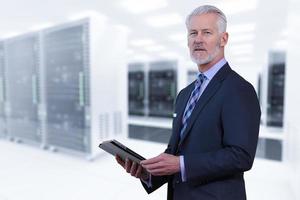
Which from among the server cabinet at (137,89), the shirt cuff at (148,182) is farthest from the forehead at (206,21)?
the server cabinet at (137,89)

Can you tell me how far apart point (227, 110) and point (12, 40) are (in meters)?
4.63

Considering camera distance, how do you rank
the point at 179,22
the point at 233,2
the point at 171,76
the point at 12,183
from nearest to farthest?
the point at 12,183 < the point at 233,2 < the point at 179,22 < the point at 171,76

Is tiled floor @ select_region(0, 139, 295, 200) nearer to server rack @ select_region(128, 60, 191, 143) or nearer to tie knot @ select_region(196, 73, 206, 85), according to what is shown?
tie knot @ select_region(196, 73, 206, 85)

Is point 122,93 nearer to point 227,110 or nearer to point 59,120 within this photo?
point 59,120

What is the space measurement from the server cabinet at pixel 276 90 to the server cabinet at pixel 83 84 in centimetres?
388

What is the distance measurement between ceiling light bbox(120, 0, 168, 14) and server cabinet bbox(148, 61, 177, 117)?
3800mm

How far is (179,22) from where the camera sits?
4770 millimetres

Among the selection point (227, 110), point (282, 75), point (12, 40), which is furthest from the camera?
point (282, 75)

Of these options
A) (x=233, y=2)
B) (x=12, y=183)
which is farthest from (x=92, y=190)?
(x=233, y=2)

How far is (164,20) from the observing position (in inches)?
182

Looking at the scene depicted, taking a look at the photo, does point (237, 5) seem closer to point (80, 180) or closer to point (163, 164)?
point (80, 180)

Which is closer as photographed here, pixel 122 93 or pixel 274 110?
pixel 122 93

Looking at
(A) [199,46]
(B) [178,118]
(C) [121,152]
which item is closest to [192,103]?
(B) [178,118]

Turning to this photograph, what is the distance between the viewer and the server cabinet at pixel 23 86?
155 inches
